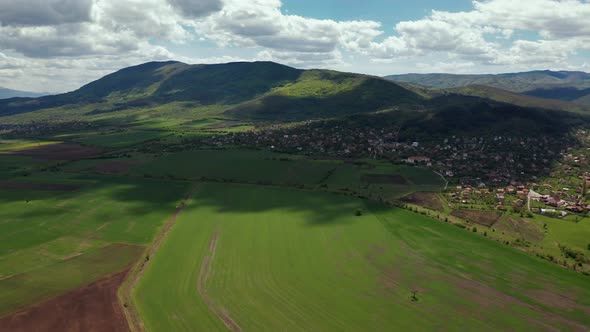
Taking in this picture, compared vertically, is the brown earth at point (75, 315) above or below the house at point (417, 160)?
above

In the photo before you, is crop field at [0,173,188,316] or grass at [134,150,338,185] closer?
crop field at [0,173,188,316]

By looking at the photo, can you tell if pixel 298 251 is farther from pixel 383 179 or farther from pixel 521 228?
pixel 383 179

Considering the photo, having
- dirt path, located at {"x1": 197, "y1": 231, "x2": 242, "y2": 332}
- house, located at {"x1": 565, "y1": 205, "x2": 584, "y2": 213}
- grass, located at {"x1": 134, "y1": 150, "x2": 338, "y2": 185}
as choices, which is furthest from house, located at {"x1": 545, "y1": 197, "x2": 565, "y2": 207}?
dirt path, located at {"x1": 197, "y1": 231, "x2": 242, "y2": 332}

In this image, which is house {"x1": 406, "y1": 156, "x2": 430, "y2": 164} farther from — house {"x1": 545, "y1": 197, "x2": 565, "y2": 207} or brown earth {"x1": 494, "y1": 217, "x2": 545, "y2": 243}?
brown earth {"x1": 494, "y1": 217, "x2": 545, "y2": 243}

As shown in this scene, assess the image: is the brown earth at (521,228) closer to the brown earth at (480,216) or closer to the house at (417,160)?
the brown earth at (480,216)

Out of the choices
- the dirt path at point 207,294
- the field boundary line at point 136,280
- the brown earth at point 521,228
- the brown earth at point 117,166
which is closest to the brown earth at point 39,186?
the brown earth at point 117,166

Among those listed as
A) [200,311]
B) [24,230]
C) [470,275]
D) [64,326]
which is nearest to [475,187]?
[470,275]
